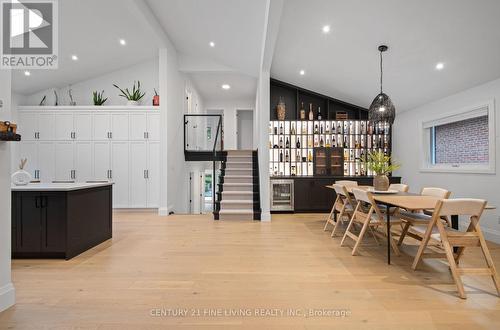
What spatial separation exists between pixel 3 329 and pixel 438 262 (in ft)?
13.9

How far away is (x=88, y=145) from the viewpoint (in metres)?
6.50

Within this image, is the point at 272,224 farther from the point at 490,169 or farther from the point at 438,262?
the point at 490,169

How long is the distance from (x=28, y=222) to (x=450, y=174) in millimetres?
6768

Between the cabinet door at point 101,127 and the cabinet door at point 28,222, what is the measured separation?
11.0 feet

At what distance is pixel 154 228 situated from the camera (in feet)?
16.8

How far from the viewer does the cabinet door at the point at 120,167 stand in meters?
6.53

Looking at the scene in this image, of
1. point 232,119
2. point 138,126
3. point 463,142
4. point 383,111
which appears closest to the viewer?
point 383,111

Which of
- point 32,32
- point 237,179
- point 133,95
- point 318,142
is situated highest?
point 32,32

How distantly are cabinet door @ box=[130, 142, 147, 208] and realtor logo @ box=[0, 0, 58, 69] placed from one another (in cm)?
257

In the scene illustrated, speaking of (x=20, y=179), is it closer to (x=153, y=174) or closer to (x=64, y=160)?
(x=153, y=174)

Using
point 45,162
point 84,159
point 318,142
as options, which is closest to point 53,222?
point 84,159

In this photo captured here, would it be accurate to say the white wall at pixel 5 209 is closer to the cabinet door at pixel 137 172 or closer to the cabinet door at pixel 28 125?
the cabinet door at pixel 137 172

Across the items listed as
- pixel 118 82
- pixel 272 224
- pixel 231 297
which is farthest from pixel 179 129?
pixel 231 297

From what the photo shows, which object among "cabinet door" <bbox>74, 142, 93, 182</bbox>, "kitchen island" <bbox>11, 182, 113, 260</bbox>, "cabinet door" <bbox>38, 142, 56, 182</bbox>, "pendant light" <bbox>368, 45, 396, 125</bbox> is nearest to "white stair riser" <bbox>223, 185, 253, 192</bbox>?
"cabinet door" <bbox>74, 142, 93, 182</bbox>
